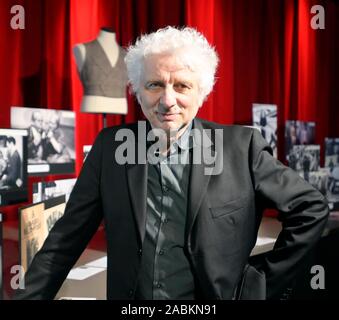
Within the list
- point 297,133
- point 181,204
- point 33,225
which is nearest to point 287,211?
point 181,204

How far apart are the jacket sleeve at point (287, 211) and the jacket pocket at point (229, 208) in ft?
0.16

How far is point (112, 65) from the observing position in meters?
2.79

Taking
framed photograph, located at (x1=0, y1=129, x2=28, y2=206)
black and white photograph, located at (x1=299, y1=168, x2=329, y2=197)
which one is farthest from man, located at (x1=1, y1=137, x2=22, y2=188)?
black and white photograph, located at (x1=299, y1=168, x2=329, y2=197)

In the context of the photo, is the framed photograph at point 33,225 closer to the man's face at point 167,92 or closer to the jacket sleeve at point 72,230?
the jacket sleeve at point 72,230

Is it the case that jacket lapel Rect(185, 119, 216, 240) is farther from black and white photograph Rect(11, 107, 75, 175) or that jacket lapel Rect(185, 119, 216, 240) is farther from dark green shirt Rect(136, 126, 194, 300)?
black and white photograph Rect(11, 107, 75, 175)

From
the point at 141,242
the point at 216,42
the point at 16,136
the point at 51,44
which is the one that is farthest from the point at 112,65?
the point at 141,242

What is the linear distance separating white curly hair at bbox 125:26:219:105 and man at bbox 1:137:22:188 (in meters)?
0.62

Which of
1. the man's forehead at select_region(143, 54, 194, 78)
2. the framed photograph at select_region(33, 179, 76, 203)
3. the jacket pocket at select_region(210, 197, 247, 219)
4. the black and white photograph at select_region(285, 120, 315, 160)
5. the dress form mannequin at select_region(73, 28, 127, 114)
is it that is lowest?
the framed photograph at select_region(33, 179, 76, 203)

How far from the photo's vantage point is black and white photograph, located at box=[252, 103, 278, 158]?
11.7 feet

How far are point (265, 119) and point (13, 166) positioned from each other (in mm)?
2450

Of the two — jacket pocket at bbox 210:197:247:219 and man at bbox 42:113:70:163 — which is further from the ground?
man at bbox 42:113:70:163

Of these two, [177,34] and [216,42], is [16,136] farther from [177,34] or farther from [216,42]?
[216,42]

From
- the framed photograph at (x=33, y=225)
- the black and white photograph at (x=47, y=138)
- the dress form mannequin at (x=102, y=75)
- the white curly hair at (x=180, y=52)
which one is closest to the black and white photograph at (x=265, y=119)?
the dress form mannequin at (x=102, y=75)

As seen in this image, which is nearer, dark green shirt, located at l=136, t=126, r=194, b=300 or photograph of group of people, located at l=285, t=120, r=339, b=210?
dark green shirt, located at l=136, t=126, r=194, b=300
